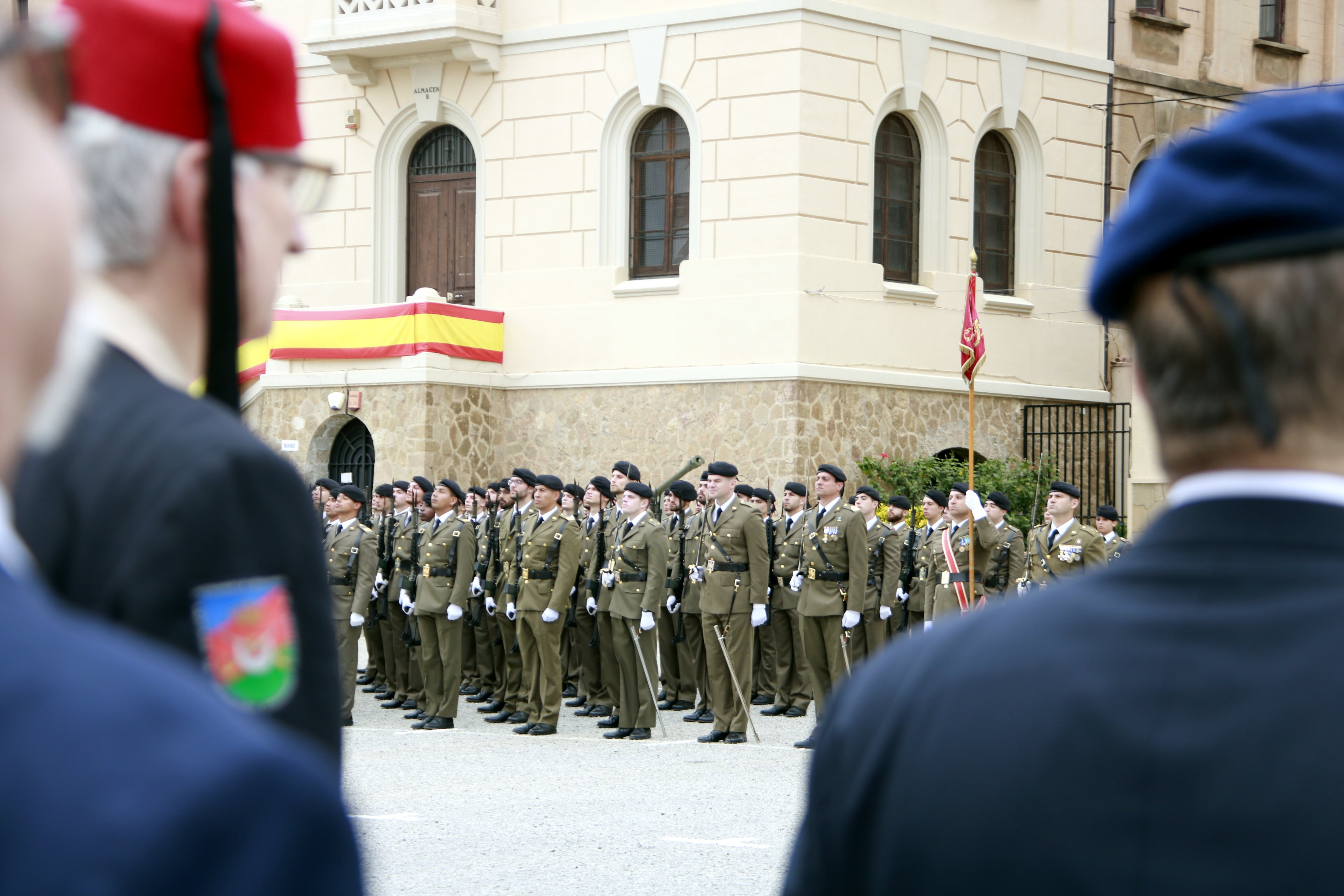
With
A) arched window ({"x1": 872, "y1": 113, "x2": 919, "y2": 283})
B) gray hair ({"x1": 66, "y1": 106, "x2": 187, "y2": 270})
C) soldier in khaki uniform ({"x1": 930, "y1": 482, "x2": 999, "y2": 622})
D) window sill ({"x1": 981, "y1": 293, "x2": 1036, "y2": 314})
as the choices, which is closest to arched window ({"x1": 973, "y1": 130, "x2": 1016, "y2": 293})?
window sill ({"x1": 981, "y1": 293, "x2": 1036, "y2": 314})

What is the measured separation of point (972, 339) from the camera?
16.1 meters

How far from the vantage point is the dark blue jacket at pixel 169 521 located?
1.56 meters

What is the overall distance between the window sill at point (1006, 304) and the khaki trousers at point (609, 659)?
26.5 feet

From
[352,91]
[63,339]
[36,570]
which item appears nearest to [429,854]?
[36,570]

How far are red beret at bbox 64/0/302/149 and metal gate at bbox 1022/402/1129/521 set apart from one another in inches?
789

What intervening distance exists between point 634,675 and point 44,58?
12.8 meters

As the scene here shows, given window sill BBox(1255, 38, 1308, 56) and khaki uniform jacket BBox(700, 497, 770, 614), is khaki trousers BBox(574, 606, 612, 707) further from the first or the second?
window sill BBox(1255, 38, 1308, 56)

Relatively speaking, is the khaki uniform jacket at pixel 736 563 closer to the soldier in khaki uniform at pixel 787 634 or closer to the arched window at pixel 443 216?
the soldier in khaki uniform at pixel 787 634

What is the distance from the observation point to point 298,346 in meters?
21.5

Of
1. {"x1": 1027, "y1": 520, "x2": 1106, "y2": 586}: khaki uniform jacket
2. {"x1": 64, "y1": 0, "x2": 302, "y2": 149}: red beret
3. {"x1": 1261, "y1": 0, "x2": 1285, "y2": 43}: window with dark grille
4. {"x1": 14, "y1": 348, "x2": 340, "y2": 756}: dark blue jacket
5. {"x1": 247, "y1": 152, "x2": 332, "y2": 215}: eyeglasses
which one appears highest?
{"x1": 1261, "y1": 0, "x2": 1285, "y2": 43}: window with dark grille

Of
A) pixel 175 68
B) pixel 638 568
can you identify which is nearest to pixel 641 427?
pixel 638 568

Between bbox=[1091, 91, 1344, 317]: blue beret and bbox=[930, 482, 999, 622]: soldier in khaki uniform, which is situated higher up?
bbox=[1091, 91, 1344, 317]: blue beret

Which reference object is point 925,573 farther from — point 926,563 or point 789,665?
point 789,665

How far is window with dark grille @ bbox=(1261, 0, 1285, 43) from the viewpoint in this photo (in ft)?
82.1
